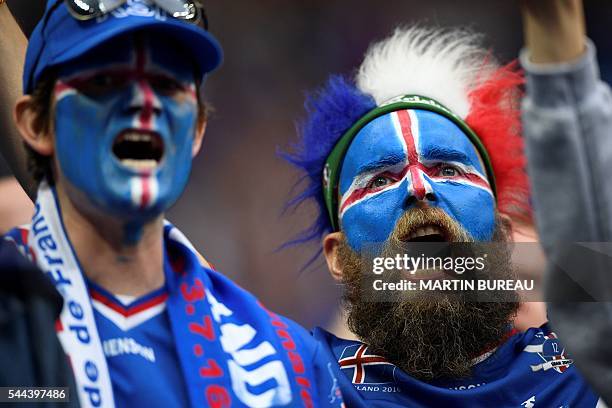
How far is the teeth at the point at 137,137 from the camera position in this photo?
1.64m

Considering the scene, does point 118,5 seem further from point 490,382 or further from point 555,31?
point 490,382

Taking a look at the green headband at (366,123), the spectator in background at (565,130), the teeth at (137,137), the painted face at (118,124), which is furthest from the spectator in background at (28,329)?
the green headband at (366,123)

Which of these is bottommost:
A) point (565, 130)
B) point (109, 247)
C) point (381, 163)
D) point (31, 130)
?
point (109, 247)

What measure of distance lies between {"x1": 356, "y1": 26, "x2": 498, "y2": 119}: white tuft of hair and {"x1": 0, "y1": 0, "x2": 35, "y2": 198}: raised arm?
3.06 feet

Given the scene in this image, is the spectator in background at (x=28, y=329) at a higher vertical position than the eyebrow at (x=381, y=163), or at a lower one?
lower

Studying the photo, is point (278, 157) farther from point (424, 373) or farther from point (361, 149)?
point (424, 373)

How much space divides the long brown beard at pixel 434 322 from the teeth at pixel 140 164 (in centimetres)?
82

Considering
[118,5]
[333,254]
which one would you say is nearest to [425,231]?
[333,254]

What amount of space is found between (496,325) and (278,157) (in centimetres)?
75

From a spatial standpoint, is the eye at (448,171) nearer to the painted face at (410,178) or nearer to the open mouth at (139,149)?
the painted face at (410,178)

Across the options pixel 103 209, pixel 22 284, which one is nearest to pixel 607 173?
pixel 103 209

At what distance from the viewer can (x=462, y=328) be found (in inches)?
90.5

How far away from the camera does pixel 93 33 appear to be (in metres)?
1.60

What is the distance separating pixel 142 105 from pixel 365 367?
0.96 meters
